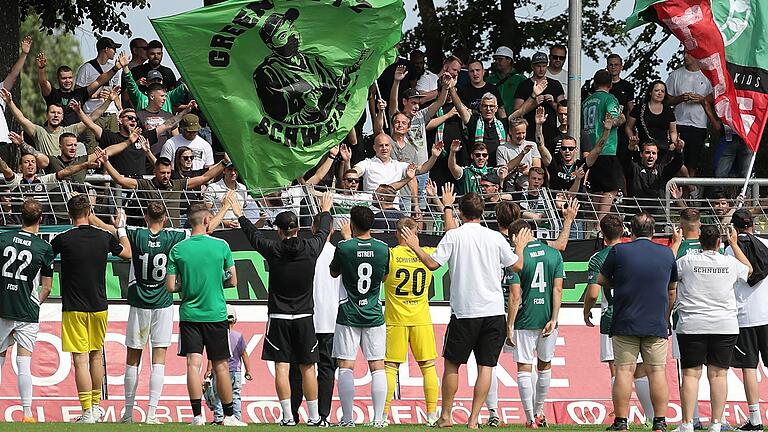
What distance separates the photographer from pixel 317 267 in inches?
606

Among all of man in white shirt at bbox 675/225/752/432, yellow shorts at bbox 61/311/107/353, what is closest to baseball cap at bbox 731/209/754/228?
man in white shirt at bbox 675/225/752/432

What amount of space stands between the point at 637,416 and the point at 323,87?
5.32 m

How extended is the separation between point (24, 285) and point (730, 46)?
948cm

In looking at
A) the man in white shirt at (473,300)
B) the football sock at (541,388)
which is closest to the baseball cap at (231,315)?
the man in white shirt at (473,300)

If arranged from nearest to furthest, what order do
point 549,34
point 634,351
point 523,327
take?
1. point 634,351
2. point 523,327
3. point 549,34

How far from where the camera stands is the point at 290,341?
14.6 meters

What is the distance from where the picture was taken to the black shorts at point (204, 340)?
14328mm

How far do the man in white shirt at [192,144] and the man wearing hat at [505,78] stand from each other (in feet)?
15.9

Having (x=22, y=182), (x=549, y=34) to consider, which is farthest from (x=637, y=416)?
(x=549, y=34)

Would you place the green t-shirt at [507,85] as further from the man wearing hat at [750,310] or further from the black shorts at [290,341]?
the black shorts at [290,341]

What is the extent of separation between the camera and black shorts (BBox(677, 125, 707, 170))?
20.8 m

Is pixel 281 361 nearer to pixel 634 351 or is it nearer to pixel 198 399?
pixel 198 399

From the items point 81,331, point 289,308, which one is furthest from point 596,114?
point 81,331

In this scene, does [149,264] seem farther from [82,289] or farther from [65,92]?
[65,92]
